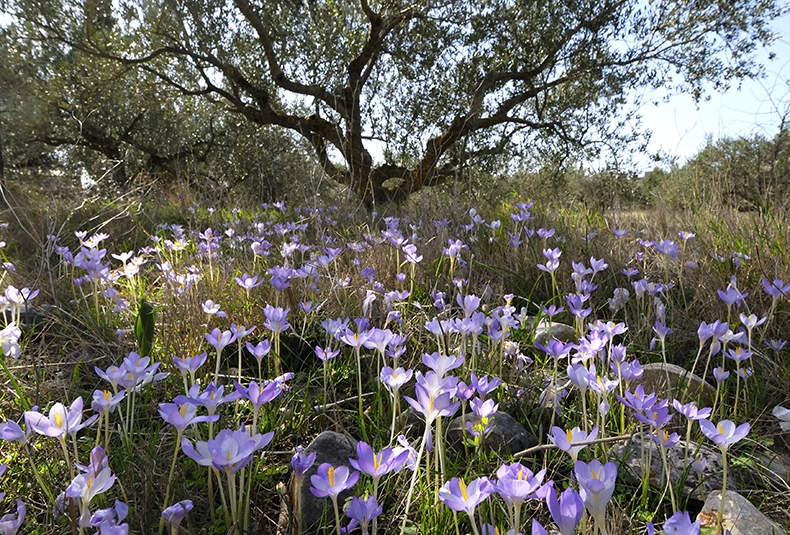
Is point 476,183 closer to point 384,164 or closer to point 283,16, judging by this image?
point 384,164

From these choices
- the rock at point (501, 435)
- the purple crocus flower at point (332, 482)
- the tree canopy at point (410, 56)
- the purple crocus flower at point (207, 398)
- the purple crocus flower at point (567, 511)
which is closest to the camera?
the purple crocus flower at point (567, 511)


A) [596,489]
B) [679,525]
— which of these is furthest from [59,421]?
[679,525]

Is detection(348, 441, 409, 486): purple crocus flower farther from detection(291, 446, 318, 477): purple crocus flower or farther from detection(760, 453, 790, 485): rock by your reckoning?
detection(760, 453, 790, 485): rock

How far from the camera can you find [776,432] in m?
1.77

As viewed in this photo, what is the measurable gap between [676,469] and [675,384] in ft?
1.64

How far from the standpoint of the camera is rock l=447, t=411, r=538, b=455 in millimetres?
1505

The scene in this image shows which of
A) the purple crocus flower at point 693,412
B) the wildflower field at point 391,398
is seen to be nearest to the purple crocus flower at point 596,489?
the wildflower field at point 391,398

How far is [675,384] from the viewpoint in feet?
6.15

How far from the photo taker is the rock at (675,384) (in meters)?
1.80

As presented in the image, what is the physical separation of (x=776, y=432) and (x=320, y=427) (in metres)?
1.53

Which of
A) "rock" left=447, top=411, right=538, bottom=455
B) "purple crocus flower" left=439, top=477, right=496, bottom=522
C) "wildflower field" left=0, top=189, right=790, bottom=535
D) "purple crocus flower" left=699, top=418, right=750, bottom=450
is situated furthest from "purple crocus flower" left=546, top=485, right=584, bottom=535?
"rock" left=447, top=411, right=538, bottom=455

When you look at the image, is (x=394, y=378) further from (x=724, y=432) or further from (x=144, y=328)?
(x=144, y=328)

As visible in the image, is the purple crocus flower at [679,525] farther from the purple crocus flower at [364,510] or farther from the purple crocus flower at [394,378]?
the purple crocus flower at [394,378]

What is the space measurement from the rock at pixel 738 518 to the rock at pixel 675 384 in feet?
1.92
